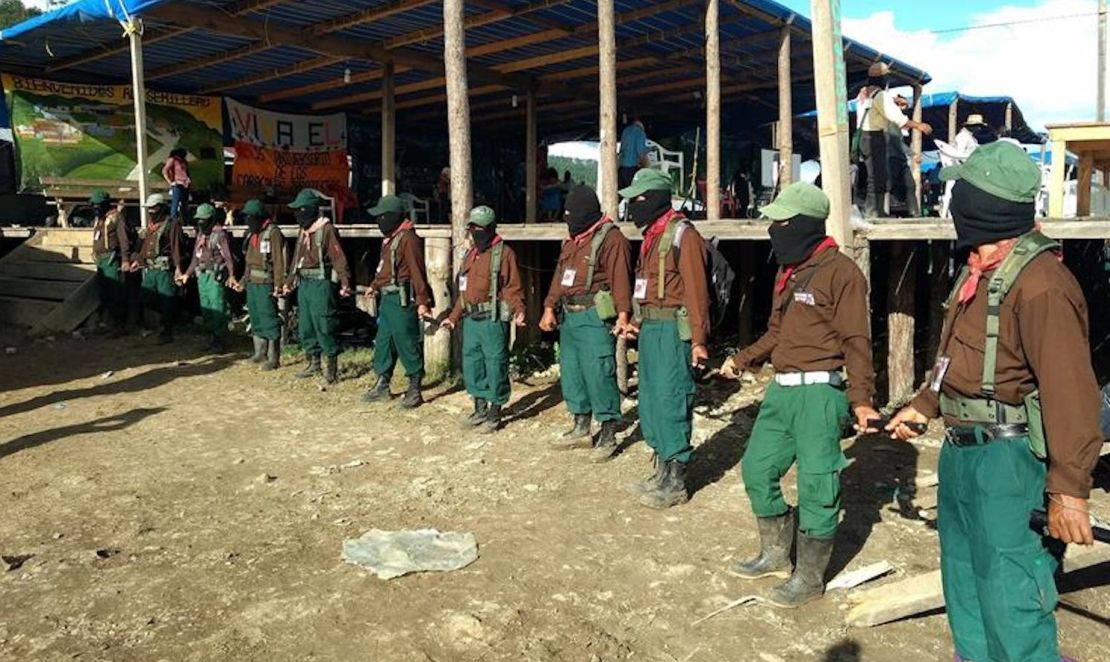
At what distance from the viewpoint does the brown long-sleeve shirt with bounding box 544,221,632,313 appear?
5727 mm

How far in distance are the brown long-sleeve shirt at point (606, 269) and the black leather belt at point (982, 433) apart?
3.17 m

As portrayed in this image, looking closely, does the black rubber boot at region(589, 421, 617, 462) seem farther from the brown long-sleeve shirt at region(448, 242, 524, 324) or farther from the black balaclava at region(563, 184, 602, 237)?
the black balaclava at region(563, 184, 602, 237)

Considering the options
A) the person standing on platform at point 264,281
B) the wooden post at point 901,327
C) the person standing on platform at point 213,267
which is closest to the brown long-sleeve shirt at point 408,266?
the person standing on platform at point 264,281

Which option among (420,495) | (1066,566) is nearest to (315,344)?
(420,495)

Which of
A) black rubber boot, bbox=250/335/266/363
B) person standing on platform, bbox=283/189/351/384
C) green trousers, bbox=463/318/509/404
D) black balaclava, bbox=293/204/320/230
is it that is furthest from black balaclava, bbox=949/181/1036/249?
black rubber boot, bbox=250/335/266/363

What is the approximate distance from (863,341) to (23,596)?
4016 mm

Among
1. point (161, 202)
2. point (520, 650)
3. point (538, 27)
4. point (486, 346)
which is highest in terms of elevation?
point (538, 27)

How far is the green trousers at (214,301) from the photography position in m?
10.0

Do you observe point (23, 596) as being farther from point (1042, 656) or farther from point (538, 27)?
point (538, 27)

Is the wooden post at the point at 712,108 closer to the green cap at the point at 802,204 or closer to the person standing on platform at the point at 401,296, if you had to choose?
the person standing on platform at the point at 401,296

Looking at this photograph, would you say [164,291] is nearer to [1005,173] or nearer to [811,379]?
[811,379]

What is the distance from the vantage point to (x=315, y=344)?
863 cm

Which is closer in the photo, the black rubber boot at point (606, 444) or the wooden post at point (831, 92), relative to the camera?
the wooden post at point (831, 92)

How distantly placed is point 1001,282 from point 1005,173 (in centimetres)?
34
